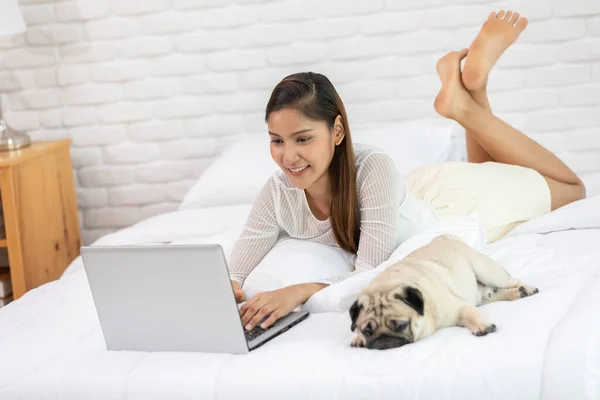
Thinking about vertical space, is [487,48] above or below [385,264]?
above

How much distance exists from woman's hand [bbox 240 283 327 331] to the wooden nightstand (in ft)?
4.89

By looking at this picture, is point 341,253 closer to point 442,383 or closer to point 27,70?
point 442,383

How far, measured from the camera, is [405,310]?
1.42 metres

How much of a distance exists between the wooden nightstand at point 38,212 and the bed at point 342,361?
1.09 meters

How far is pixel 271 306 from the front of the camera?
5.36 feet

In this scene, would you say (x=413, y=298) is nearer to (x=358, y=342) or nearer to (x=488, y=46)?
(x=358, y=342)

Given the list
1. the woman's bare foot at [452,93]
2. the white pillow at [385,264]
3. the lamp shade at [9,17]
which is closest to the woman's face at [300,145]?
the white pillow at [385,264]

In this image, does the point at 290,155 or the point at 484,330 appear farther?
the point at 290,155

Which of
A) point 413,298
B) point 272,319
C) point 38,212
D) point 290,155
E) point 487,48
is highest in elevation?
point 487,48

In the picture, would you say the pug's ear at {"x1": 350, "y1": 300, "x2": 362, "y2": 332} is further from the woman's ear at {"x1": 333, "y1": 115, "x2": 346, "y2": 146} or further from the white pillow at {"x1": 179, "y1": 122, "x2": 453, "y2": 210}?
the white pillow at {"x1": 179, "y1": 122, "x2": 453, "y2": 210}

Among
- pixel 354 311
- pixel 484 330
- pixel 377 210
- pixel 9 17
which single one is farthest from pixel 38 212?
pixel 484 330

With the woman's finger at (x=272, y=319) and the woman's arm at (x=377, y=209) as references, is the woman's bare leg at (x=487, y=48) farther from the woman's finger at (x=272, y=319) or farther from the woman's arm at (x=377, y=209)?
the woman's finger at (x=272, y=319)

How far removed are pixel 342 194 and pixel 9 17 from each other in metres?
1.69

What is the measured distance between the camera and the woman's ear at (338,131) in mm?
1886
